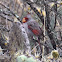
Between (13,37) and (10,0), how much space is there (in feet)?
5.06

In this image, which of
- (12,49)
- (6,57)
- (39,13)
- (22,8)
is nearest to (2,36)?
(12,49)

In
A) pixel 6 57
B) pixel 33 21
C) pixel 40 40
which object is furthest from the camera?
pixel 33 21

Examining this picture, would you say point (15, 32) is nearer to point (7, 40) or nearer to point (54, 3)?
point (7, 40)

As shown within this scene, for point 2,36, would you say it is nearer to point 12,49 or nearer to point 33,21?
point 12,49

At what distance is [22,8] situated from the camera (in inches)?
179

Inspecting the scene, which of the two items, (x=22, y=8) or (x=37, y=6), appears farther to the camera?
(x=22, y=8)

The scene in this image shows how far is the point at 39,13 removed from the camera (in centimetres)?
315

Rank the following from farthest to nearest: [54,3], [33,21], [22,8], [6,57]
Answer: [22,8] → [33,21] → [54,3] → [6,57]

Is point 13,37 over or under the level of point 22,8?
under

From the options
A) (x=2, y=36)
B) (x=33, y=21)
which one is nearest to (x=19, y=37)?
(x=2, y=36)

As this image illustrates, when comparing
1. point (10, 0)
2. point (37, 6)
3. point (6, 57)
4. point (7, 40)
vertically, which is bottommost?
point (6, 57)

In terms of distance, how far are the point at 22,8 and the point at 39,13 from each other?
4.82ft

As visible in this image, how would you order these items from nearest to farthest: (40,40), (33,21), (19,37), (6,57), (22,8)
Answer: (6,57)
(19,37)
(40,40)
(33,21)
(22,8)

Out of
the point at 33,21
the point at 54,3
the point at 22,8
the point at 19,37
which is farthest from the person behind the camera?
the point at 22,8
